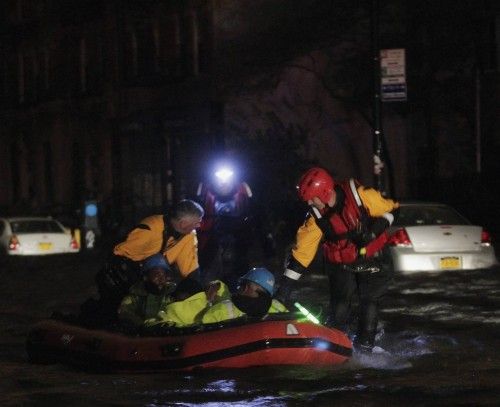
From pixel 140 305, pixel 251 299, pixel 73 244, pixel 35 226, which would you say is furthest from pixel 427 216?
pixel 35 226

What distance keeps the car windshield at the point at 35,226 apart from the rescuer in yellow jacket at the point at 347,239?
21.1 m

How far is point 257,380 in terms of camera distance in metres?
10.4

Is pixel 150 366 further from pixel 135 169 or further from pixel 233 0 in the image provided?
pixel 135 169

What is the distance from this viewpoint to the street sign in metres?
22.4

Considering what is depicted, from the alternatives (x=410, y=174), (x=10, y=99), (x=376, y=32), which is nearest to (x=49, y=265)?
(x=376, y=32)

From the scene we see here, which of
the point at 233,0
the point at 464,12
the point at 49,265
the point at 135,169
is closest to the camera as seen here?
the point at 49,265

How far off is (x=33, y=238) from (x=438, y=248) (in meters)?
14.1

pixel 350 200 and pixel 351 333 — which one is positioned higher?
pixel 350 200

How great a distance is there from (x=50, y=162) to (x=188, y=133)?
9985mm

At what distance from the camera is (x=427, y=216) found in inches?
813

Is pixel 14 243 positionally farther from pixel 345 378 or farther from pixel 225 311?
pixel 345 378

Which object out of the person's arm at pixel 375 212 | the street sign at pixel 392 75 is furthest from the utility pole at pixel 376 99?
the person's arm at pixel 375 212

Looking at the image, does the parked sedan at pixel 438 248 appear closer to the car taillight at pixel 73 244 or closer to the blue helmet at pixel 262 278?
the blue helmet at pixel 262 278

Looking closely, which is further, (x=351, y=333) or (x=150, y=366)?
(x=351, y=333)
